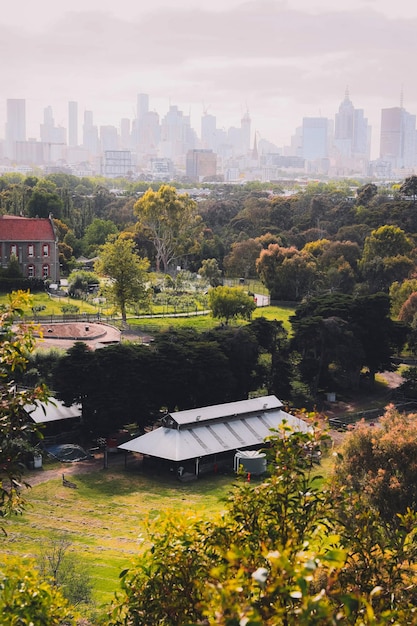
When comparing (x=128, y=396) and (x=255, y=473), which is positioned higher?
(x=128, y=396)

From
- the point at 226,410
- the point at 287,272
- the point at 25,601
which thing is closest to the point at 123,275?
the point at 287,272

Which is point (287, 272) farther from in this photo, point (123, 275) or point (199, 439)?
point (199, 439)

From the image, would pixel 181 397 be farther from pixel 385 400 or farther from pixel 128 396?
pixel 385 400

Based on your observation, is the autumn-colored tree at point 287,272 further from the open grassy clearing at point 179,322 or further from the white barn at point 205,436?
the white barn at point 205,436

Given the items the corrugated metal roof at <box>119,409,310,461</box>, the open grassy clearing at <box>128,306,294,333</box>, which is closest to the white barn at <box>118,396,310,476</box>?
the corrugated metal roof at <box>119,409,310,461</box>

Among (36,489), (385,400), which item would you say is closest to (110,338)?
(385,400)

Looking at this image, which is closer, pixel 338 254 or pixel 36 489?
pixel 36 489

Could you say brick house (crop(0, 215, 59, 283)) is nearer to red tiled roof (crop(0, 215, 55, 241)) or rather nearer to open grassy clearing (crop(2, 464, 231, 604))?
red tiled roof (crop(0, 215, 55, 241))
